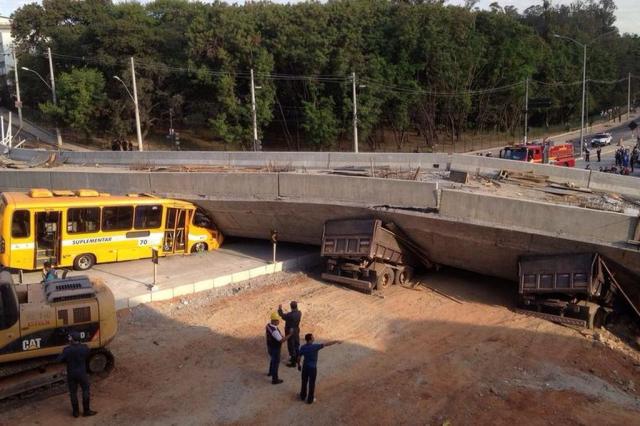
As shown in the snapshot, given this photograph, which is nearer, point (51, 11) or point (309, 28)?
point (309, 28)

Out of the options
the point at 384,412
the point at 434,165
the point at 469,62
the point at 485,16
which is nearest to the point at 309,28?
the point at 469,62

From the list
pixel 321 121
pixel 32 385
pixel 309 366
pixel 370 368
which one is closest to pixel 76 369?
pixel 32 385

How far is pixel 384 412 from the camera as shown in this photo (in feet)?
35.4

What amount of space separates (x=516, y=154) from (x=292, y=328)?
855 inches

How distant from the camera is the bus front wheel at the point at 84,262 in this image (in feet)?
59.6

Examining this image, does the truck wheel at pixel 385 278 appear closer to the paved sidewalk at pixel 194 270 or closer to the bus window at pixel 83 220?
the paved sidewalk at pixel 194 270

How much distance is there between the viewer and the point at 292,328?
1247 centimetres

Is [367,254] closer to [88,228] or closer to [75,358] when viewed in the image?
[88,228]

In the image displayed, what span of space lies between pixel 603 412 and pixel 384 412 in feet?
14.0

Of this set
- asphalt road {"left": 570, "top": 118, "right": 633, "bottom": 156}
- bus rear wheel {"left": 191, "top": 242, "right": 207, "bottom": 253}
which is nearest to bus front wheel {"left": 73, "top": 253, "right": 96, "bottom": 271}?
bus rear wheel {"left": 191, "top": 242, "right": 207, "bottom": 253}

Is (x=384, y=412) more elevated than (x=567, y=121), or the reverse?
(x=567, y=121)

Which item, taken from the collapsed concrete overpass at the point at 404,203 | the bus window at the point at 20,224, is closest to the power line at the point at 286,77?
the collapsed concrete overpass at the point at 404,203

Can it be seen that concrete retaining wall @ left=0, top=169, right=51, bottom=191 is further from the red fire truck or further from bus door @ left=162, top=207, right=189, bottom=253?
the red fire truck

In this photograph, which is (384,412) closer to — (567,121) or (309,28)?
(309,28)
